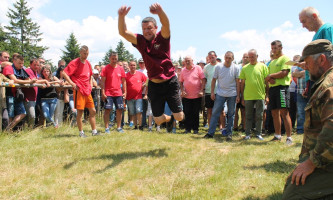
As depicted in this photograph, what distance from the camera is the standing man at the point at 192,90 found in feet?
25.6

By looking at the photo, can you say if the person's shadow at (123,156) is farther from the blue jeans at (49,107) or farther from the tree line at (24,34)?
the tree line at (24,34)

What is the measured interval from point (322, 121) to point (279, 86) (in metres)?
4.29

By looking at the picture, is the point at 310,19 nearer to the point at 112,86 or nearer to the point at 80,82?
the point at 80,82

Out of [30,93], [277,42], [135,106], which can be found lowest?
[135,106]

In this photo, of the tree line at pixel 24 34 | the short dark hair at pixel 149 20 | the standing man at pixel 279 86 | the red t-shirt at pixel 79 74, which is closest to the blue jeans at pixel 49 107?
the red t-shirt at pixel 79 74

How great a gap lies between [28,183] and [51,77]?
4.96 meters

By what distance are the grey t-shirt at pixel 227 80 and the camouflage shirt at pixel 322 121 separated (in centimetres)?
466

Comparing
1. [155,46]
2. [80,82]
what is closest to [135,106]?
[80,82]

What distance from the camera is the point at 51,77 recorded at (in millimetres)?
7945

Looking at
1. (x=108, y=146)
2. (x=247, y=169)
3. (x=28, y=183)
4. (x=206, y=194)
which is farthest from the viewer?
(x=108, y=146)

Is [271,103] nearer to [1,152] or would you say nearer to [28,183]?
[28,183]

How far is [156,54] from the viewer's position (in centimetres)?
483

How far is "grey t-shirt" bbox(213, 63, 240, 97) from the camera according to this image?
6.91m

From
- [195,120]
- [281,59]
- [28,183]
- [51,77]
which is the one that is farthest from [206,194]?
[51,77]
